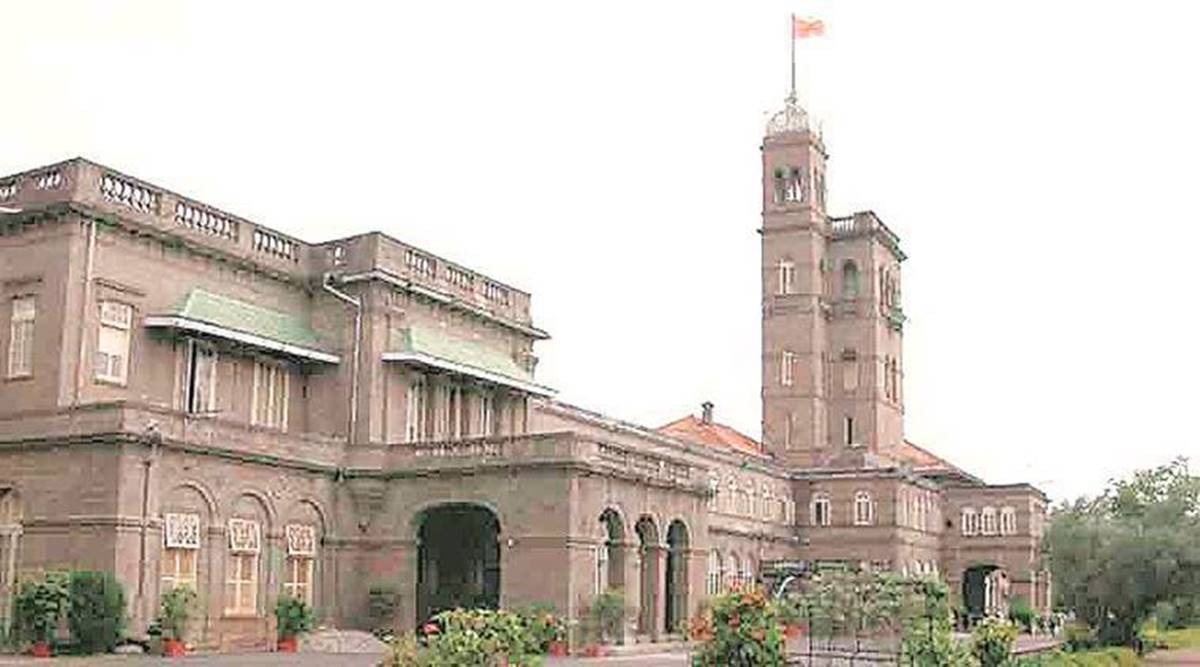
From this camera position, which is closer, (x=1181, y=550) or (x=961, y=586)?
(x=1181, y=550)

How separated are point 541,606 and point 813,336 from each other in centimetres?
4237

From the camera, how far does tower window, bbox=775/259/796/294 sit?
77.2 m

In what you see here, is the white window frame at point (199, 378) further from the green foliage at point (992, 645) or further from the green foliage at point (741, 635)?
the green foliage at point (741, 635)

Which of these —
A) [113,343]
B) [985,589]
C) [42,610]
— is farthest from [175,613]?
[985,589]

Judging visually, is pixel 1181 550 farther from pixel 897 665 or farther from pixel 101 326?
pixel 101 326

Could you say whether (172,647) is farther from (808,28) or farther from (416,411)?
(808,28)

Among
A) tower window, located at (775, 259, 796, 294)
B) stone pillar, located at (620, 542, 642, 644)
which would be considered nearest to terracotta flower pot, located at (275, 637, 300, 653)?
stone pillar, located at (620, 542, 642, 644)

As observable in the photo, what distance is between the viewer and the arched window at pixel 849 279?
78.5 m

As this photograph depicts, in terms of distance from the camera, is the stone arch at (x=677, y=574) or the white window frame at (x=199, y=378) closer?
the white window frame at (x=199, y=378)

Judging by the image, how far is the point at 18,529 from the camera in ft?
108

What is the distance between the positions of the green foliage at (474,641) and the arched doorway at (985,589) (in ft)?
215

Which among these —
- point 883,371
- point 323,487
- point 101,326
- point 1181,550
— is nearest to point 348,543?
point 323,487

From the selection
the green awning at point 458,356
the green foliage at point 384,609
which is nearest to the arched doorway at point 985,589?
the green awning at point 458,356

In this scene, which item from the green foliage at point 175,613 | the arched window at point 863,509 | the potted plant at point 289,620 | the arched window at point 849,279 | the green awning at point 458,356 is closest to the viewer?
the green foliage at point 175,613
